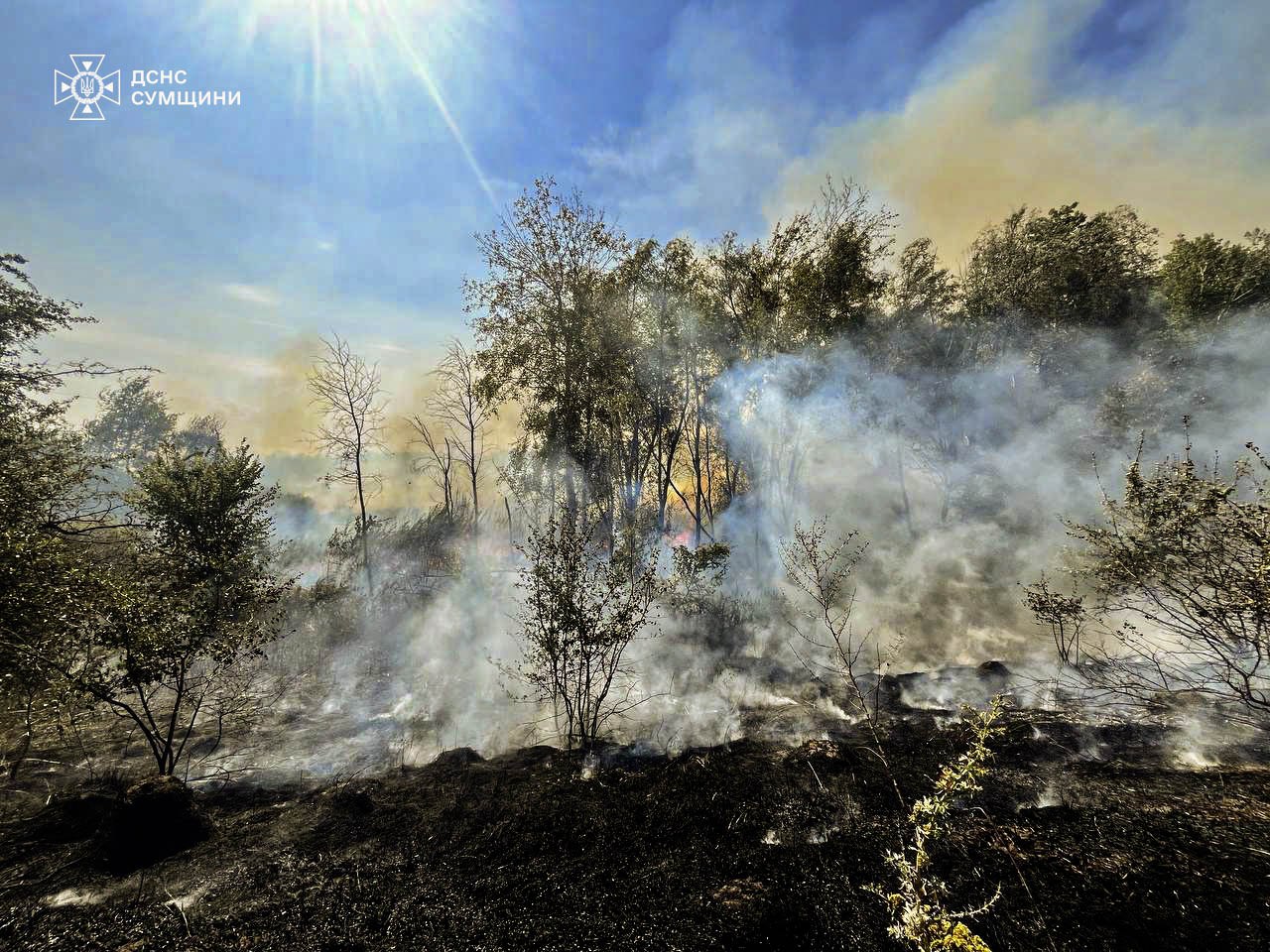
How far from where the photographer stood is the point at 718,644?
14633mm

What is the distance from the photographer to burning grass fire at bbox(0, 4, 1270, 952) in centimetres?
475

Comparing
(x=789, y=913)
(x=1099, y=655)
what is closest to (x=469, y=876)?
(x=789, y=913)

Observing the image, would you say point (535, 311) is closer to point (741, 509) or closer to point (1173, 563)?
point (741, 509)

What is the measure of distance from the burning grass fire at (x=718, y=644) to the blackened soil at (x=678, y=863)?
5 centimetres

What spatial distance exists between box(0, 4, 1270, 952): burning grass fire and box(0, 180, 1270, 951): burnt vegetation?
3.3 inches

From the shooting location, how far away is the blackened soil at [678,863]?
4285 millimetres

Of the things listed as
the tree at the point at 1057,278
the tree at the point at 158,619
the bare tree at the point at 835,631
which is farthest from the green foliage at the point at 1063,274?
the tree at the point at 158,619

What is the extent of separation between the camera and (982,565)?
16688mm

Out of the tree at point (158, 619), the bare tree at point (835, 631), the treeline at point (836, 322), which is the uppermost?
the treeline at point (836, 322)

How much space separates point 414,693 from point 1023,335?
27830 millimetres

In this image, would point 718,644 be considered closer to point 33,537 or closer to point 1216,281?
point 33,537

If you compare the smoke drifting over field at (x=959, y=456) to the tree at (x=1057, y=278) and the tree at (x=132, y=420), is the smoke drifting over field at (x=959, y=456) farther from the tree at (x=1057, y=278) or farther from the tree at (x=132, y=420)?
the tree at (x=132, y=420)

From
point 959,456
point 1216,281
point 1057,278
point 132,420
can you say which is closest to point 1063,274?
point 1057,278

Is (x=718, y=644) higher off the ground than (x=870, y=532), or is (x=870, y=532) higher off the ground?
(x=870, y=532)
